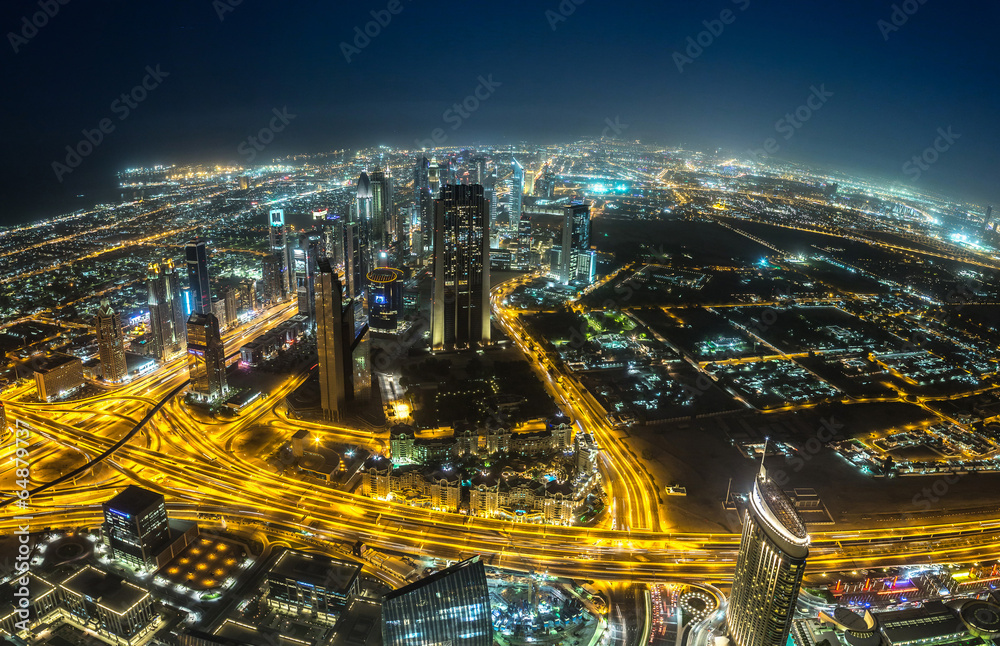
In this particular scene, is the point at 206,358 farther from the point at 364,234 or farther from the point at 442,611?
the point at 364,234

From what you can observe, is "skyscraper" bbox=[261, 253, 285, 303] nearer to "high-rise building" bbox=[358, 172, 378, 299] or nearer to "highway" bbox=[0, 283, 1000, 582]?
"high-rise building" bbox=[358, 172, 378, 299]

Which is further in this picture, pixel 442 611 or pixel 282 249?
pixel 282 249

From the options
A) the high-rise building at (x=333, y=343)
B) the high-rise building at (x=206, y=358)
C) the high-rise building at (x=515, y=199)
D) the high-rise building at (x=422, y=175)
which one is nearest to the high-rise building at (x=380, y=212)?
the high-rise building at (x=422, y=175)

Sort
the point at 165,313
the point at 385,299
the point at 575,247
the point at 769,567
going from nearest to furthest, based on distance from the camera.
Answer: the point at 769,567 < the point at 165,313 < the point at 385,299 < the point at 575,247

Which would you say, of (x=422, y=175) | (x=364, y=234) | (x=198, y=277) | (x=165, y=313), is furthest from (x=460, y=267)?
(x=422, y=175)

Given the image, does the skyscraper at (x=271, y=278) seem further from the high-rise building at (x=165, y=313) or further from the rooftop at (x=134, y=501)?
the rooftop at (x=134, y=501)
